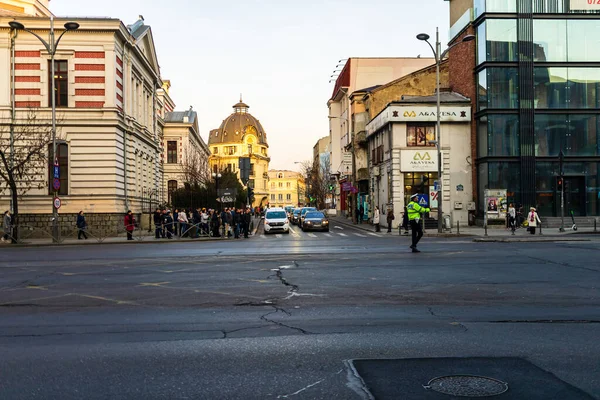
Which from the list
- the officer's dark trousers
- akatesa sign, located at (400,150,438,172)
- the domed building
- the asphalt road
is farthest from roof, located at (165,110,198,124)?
the asphalt road

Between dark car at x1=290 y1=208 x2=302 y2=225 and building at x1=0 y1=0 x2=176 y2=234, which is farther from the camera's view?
dark car at x1=290 y1=208 x2=302 y2=225

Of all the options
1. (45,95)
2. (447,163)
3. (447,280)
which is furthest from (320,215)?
(447,280)

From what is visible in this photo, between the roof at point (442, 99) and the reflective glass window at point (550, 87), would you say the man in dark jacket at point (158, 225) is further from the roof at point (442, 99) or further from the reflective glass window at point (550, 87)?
the reflective glass window at point (550, 87)

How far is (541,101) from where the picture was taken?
40.1 m

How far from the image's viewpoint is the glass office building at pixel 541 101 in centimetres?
3972

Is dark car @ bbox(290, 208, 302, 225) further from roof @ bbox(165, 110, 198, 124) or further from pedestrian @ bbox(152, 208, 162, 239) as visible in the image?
roof @ bbox(165, 110, 198, 124)

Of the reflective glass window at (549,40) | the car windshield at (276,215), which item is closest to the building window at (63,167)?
the car windshield at (276,215)

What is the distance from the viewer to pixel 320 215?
138 feet

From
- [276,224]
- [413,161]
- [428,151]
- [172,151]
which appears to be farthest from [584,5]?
[172,151]

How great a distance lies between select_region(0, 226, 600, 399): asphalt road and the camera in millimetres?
5344

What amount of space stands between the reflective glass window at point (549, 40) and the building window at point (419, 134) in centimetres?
863

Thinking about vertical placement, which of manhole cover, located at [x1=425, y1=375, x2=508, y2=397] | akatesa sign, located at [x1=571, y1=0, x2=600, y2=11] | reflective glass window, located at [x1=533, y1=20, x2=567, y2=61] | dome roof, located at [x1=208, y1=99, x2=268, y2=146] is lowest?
manhole cover, located at [x1=425, y1=375, x2=508, y2=397]

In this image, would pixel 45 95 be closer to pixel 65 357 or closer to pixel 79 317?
pixel 79 317

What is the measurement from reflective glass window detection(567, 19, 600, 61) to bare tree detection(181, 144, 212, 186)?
3238 centimetres
